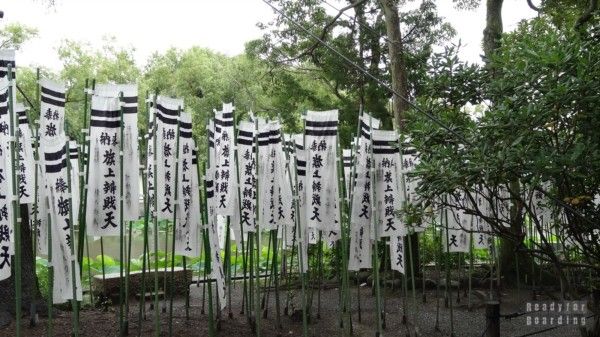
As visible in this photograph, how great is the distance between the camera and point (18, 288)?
15.1 ft

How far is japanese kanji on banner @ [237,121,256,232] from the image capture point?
7.38 metres

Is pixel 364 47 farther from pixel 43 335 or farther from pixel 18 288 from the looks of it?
pixel 18 288

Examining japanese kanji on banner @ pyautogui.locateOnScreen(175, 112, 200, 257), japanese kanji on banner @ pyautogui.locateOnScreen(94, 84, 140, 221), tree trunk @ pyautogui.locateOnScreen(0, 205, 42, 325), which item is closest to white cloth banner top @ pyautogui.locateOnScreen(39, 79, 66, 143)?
japanese kanji on banner @ pyautogui.locateOnScreen(94, 84, 140, 221)

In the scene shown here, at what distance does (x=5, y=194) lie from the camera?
474cm

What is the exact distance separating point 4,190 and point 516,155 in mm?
4081

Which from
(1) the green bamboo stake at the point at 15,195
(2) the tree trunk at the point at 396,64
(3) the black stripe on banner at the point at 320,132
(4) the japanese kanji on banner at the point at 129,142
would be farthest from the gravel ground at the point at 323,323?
(3) the black stripe on banner at the point at 320,132

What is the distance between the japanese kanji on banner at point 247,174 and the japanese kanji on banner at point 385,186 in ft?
5.29

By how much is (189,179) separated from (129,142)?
1.09 m

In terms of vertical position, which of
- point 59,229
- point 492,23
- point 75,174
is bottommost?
point 59,229

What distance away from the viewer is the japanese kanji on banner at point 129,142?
19.6ft

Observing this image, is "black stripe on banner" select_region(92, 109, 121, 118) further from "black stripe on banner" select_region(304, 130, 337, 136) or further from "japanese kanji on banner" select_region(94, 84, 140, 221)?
"black stripe on banner" select_region(304, 130, 337, 136)

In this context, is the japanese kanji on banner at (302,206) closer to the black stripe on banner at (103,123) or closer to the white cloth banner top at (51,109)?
the black stripe on banner at (103,123)

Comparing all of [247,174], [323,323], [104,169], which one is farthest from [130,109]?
[323,323]

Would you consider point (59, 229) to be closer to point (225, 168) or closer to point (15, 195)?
point (15, 195)
